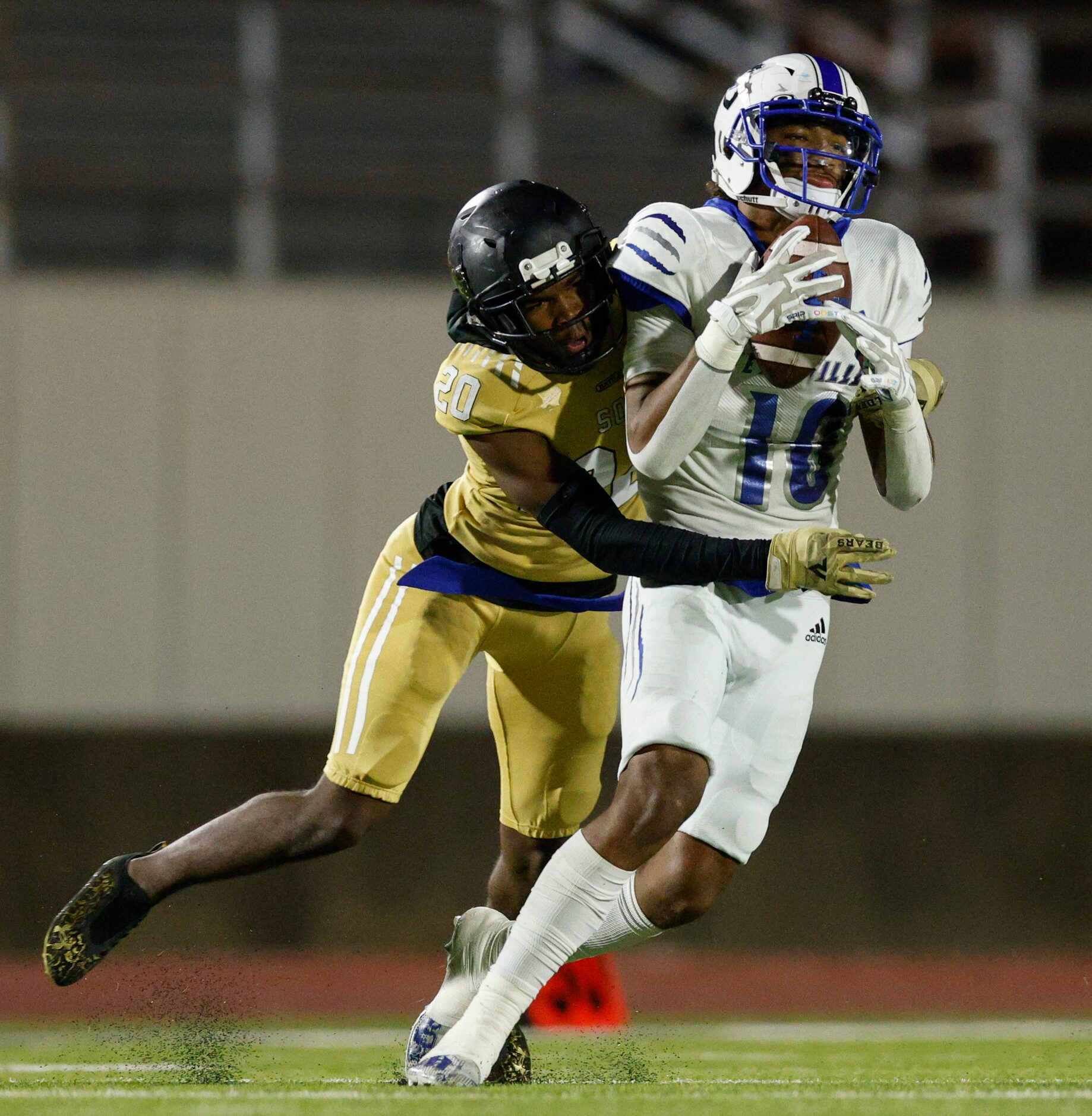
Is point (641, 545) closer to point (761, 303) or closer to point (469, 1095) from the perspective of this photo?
point (761, 303)

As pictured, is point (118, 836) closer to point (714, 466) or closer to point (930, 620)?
point (930, 620)

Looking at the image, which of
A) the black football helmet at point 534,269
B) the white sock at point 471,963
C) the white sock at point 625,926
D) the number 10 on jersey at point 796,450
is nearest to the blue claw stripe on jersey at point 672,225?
the black football helmet at point 534,269

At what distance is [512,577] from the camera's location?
13.6 feet

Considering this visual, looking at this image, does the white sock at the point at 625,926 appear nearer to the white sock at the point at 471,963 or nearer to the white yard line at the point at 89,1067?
the white sock at the point at 471,963

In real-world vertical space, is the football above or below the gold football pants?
above

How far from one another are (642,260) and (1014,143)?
18.7ft

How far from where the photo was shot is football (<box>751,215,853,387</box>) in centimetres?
371

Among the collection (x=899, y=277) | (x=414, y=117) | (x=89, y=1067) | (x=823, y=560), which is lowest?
(x=89, y=1067)

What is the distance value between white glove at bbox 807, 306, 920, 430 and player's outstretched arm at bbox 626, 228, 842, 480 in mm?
50

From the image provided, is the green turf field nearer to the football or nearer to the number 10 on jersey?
the number 10 on jersey

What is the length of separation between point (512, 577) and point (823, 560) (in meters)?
0.87

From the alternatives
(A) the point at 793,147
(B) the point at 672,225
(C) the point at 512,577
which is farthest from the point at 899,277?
(C) the point at 512,577

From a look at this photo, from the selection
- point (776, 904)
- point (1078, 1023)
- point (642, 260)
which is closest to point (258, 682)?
point (776, 904)

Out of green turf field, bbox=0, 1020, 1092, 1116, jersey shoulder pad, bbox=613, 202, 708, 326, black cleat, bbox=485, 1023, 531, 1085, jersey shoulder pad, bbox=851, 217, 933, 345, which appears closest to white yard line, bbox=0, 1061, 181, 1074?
green turf field, bbox=0, 1020, 1092, 1116
